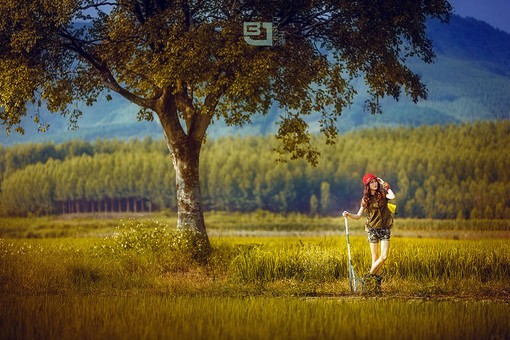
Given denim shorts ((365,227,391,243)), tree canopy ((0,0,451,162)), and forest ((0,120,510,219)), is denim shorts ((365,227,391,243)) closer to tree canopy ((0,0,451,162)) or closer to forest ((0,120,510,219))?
tree canopy ((0,0,451,162))

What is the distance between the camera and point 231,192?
173250mm

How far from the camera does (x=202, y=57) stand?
2536 cm

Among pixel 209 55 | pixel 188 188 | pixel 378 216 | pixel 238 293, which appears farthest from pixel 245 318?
pixel 188 188

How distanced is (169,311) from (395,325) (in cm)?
478

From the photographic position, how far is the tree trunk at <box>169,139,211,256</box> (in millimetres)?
28938

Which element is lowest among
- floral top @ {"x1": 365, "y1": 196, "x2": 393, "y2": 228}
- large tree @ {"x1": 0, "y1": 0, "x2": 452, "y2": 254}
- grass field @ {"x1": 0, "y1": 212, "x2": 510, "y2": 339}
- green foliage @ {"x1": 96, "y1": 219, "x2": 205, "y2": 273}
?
grass field @ {"x1": 0, "y1": 212, "x2": 510, "y2": 339}

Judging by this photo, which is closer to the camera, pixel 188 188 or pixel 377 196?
pixel 377 196

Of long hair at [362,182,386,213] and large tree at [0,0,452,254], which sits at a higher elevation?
large tree at [0,0,452,254]

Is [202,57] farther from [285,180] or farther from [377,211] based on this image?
[285,180]

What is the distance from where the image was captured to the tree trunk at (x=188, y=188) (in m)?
28.9

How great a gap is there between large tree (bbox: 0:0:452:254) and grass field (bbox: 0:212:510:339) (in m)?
3.70

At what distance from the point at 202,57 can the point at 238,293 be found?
8.62 metres

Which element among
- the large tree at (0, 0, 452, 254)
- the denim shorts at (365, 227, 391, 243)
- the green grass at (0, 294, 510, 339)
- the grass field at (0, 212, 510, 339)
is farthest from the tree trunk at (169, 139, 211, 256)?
the green grass at (0, 294, 510, 339)

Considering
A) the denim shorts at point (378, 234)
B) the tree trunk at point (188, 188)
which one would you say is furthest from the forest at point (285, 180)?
the denim shorts at point (378, 234)
